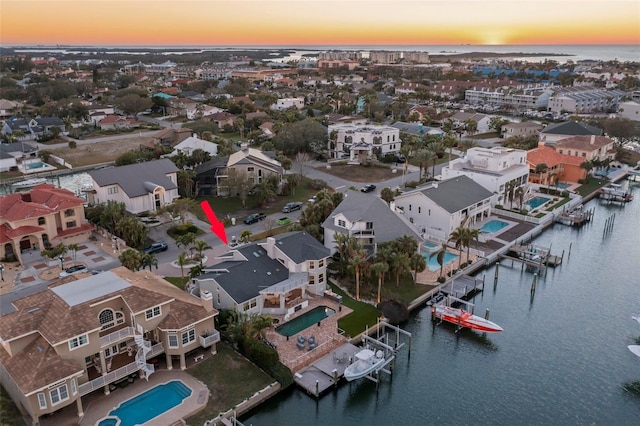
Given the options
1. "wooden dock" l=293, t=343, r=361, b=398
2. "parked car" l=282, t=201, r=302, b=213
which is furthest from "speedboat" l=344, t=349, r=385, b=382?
"parked car" l=282, t=201, r=302, b=213

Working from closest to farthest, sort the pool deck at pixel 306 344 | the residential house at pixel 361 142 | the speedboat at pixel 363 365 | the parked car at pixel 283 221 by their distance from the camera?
the speedboat at pixel 363 365 < the pool deck at pixel 306 344 < the parked car at pixel 283 221 < the residential house at pixel 361 142

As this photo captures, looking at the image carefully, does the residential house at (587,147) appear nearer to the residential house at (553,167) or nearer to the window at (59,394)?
the residential house at (553,167)

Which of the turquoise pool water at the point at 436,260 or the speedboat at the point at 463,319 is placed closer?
the speedboat at the point at 463,319

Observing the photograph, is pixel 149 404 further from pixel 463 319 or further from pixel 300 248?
pixel 463 319

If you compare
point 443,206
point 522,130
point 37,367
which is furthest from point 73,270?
point 522,130

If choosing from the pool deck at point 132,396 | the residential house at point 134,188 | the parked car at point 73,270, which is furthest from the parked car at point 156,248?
the pool deck at point 132,396
